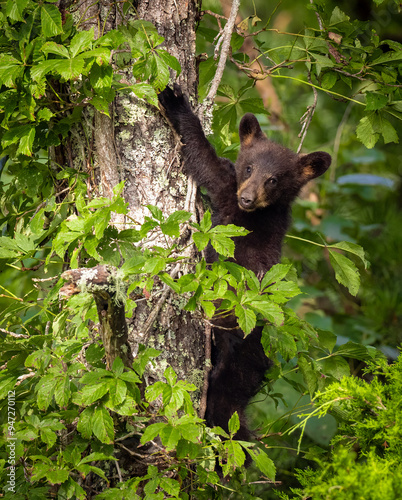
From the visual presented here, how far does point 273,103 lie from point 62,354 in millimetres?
4718

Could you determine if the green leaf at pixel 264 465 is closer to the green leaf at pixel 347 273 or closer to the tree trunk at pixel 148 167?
the tree trunk at pixel 148 167

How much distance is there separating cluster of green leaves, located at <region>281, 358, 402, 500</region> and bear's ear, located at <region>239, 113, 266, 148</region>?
7.71 ft

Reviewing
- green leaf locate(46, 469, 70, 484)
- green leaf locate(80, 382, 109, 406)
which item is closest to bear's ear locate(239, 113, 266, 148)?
green leaf locate(80, 382, 109, 406)

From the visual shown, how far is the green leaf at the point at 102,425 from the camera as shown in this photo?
1799 mm

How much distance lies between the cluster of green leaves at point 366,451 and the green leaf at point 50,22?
5.35ft

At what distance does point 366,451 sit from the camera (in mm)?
1682

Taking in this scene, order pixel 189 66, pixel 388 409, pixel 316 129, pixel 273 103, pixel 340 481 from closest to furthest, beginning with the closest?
pixel 340 481, pixel 388 409, pixel 189 66, pixel 273 103, pixel 316 129

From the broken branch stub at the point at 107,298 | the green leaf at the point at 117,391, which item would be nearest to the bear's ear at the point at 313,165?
the broken branch stub at the point at 107,298

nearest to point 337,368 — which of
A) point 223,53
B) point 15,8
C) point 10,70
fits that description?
point 223,53

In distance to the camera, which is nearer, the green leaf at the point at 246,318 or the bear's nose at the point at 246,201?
the green leaf at the point at 246,318

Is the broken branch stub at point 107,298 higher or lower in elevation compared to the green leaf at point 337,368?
higher

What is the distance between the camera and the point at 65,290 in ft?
6.07

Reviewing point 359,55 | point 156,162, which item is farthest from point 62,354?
point 359,55

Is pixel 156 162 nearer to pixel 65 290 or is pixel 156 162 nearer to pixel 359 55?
pixel 65 290
